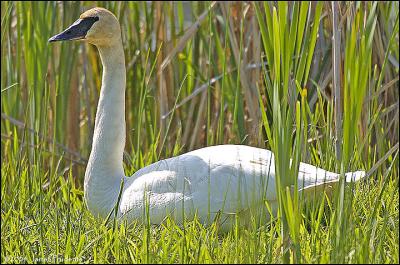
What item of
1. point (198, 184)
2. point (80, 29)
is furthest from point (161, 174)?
Result: point (80, 29)

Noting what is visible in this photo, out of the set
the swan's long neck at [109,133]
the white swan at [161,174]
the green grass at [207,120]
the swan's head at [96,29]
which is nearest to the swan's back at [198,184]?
the white swan at [161,174]

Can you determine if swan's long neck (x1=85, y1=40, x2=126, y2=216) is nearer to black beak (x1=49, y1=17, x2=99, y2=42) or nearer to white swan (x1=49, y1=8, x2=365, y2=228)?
white swan (x1=49, y1=8, x2=365, y2=228)

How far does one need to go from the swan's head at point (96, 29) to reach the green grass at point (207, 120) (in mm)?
280

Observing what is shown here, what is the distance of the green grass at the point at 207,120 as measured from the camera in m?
2.82

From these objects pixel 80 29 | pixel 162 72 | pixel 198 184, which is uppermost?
pixel 80 29

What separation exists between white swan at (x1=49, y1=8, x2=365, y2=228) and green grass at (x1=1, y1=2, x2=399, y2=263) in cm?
10

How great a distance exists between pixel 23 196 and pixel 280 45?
1.79m

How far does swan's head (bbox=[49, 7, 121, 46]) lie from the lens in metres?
4.44

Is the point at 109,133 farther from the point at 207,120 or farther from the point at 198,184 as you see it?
the point at 198,184

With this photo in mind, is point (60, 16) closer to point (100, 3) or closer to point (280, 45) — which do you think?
point (100, 3)

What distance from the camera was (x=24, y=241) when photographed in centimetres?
321

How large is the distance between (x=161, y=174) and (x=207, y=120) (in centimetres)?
78

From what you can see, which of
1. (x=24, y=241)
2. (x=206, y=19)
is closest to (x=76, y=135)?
(x=206, y=19)

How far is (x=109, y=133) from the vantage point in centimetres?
436
